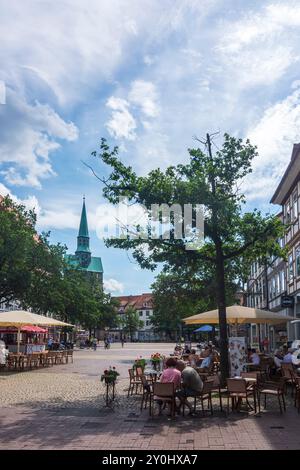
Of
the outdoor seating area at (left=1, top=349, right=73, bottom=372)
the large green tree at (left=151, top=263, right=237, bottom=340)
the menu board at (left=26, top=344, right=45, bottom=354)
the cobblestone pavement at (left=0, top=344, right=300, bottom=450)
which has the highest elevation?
Result: the large green tree at (left=151, top=263, right=237, bottom=340)

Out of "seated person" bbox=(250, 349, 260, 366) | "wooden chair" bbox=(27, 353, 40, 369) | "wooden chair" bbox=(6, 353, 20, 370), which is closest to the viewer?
"seated person" bbox=(250, 349, 260, 366)

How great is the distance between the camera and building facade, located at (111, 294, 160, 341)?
144 m

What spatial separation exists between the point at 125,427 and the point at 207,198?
7.70 meters

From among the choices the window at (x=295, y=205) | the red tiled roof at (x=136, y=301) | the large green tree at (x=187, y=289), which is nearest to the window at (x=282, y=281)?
the large green tree at (x=187, y=289)

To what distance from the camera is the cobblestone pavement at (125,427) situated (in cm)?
912

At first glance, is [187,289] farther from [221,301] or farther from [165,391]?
[165,391]

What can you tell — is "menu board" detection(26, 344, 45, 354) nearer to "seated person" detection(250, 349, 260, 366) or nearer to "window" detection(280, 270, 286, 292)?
"seated person" detection(250, 349, 260, 366)

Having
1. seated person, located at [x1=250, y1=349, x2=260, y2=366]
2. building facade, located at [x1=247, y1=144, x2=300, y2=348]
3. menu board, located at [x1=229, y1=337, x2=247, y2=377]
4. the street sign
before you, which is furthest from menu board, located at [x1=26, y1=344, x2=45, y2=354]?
menu board, located at [x1=229, y1=337, x2=247, y2=377]

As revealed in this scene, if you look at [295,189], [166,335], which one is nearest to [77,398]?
[295,189]

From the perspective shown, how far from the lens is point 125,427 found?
1081 centimetres

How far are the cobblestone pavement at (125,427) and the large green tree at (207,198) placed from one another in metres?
4.72

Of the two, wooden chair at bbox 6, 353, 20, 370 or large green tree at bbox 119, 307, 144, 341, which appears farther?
large green tree at bbox 119, 307, 144, 341

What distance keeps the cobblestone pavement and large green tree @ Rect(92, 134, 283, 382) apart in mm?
4724

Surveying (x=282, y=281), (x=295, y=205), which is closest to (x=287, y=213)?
(x=295, y=205)
